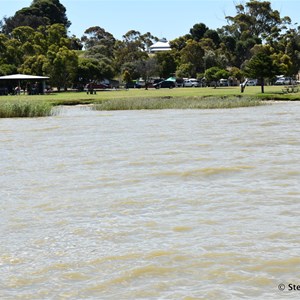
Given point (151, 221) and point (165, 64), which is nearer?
point (151, 221)

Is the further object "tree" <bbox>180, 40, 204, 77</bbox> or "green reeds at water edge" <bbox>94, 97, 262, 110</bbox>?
"tree" <bbox>180, 40, 204, 77</bbox>

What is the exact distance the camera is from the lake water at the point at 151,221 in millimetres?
8039

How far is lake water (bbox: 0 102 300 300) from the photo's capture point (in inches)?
316

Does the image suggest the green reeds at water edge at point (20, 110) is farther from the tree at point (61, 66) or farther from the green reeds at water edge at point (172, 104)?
the tree at point (61, 66)

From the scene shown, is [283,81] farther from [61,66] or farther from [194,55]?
[61,66]

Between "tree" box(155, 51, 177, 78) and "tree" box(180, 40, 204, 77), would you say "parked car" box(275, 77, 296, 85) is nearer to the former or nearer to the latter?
"tree" box(180, 40, 204, 77)

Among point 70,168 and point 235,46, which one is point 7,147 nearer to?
point 70,168

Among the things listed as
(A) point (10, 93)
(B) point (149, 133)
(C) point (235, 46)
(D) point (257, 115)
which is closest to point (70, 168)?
(B) point (149, 133)

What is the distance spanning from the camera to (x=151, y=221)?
10.8m

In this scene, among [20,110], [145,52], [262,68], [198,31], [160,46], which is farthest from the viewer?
[160,46]

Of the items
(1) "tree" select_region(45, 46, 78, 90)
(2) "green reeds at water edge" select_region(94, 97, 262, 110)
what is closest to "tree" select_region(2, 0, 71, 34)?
(1) "tree" select_region(45, 46, 78, 90)

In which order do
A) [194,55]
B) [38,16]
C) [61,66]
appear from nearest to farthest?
1. [61,66]
2. [194,55]
3. [38,16]

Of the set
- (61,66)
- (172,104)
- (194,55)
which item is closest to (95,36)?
(194,55)

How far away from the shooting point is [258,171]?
15.5 m
